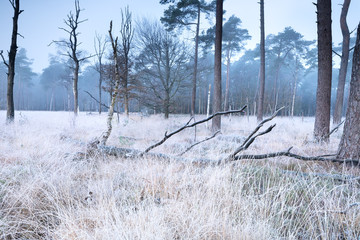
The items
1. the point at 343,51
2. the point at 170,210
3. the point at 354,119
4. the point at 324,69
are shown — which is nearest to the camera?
the point at 170,210

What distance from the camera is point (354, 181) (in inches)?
76.1

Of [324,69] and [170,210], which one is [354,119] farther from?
[170,210]

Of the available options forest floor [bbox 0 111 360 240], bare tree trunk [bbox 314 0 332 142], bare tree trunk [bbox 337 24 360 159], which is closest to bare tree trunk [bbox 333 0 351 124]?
bare tree trunk [bbox 314 0 332 142]

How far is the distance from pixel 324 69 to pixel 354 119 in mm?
2871

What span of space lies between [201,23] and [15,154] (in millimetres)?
14366

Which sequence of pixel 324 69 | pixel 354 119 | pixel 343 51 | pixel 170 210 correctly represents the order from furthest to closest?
pixel 343 51 < pixel 324 69 < pixel 354 119 < pixel 170 210

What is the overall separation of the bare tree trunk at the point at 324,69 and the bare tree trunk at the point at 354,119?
2165 mm

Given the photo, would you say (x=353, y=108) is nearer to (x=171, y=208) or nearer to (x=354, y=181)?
(x=354, y=181)

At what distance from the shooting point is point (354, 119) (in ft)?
9.07

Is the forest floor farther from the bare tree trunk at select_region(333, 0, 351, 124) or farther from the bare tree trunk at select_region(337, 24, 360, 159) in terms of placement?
the bare tree trunk at select_region(333, 0, 351, 124)

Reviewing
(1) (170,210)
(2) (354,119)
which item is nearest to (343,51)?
(2) (354,119)

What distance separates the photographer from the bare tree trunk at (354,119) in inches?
107

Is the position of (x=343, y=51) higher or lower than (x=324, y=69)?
higher

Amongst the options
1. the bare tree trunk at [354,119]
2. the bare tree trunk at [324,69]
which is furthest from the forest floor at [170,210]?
the bare tree trunk at [324,69]
